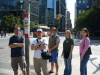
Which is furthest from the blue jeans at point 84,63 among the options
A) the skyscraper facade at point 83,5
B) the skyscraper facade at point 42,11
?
the skyscraper facade at point 83,5

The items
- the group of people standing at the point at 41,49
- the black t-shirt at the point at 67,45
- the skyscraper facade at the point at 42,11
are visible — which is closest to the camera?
the group of people standing at the point at 41,49

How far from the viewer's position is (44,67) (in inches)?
189

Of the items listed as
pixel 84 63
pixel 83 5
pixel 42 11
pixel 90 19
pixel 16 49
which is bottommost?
pixel 84 63

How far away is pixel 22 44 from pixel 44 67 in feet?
3.51

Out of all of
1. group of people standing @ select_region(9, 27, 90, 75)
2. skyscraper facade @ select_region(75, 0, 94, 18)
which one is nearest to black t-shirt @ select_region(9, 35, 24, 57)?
group of people standing @ select_region(9, 27, 90, 75)

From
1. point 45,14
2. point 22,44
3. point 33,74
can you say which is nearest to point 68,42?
point 22,44

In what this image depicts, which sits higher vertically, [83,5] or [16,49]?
[83,5]

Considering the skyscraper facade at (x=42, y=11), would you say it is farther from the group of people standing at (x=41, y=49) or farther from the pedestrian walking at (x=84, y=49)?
the pedestrian walking at (x=84, y=49)

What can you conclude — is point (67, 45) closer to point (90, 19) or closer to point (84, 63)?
point (84, 63)

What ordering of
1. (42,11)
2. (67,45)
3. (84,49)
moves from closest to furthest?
(84,49) → (67,45) → (42,11)

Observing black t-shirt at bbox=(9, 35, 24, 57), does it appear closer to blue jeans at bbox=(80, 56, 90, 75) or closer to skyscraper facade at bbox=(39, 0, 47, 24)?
blue jeans at bbox=(80, 56, 90, 75)

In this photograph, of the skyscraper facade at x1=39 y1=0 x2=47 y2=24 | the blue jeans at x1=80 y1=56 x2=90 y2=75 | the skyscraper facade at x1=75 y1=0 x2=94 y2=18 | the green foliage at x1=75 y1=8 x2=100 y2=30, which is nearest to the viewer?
the blue jeans at x1=80 y1=56 x2=90 y2=75

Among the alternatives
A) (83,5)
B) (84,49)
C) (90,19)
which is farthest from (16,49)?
(83,5)

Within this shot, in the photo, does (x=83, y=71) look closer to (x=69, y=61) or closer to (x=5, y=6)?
(x=69, y=61)
